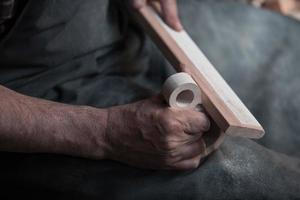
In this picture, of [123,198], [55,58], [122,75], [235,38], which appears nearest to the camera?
[123,198]

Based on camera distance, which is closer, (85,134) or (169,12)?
(85,134)

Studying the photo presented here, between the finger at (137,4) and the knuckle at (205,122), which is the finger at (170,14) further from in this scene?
the knuckle at (205,122)

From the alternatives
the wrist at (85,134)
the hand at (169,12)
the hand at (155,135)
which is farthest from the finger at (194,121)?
the hand at (169,12)

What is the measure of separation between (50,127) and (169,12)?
0.38 m

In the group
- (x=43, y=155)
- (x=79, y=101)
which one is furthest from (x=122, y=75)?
(x=43, y=155)

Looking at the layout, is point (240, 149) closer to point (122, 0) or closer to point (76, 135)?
point (76, 135)

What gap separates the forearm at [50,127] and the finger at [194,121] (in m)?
0.13

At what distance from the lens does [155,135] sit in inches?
29.0

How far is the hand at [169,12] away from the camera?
3.26 feet

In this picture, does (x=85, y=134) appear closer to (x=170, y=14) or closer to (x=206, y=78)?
(x=206, y=78)

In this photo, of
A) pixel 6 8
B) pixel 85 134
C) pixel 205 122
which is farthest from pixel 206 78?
pixel 6 8

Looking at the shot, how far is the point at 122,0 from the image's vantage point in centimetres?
106

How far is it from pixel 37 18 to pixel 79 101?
0.55 ft

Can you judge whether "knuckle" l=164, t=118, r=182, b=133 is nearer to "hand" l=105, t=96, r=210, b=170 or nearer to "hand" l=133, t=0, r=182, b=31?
"hand" l=105, t=96, r=210, b=170
